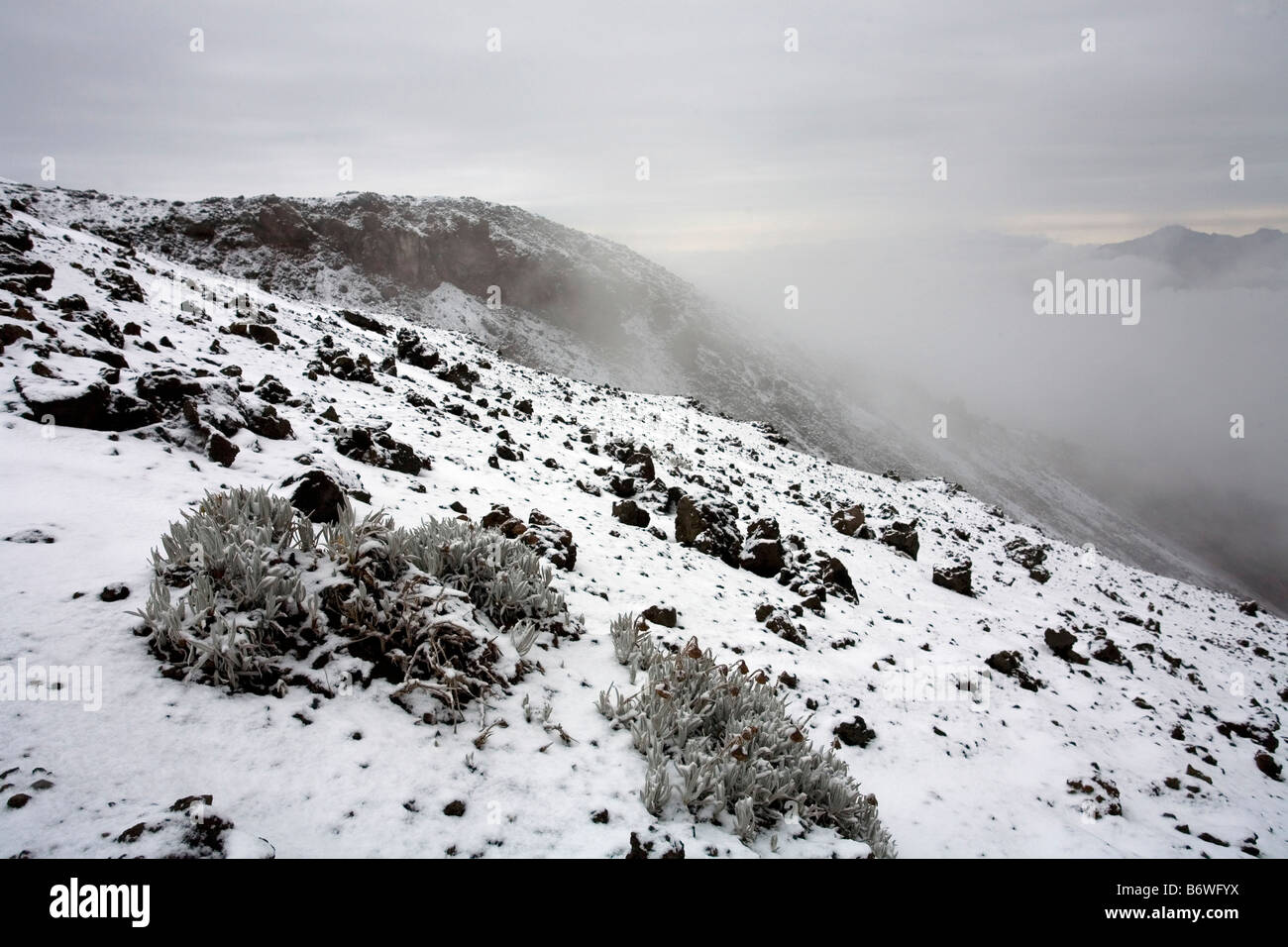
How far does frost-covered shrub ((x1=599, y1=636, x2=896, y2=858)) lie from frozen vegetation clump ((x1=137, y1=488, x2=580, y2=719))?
1.21 metres

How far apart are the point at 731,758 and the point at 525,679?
1.73 meters

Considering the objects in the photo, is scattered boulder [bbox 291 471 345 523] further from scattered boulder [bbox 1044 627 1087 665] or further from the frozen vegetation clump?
scattered boulder [bbox 1044 627 1087 665]

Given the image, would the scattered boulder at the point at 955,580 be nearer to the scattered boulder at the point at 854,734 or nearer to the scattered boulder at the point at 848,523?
the scattered boulder at the point at 848,523

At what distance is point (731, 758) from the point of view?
343 centimetres

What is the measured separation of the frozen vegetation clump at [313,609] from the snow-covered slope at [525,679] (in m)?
0.17

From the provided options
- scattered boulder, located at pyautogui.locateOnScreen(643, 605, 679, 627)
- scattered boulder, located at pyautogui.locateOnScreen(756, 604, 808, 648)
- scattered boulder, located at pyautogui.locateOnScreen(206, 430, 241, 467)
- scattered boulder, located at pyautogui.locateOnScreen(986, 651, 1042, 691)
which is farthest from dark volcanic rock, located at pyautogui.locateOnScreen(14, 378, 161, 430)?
scattered boulder, located at pyautogui.locateOnScreen(986, 651, 1042, 691)

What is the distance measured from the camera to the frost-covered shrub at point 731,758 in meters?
3.20

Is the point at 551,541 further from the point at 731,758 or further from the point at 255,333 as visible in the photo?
the point at 255,333

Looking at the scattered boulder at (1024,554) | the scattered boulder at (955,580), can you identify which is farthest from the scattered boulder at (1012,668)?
the scattered boulder at (1024,554)

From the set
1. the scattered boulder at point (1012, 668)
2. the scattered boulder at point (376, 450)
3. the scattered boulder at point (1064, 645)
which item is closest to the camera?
the scattered boulder at point (376, 450)

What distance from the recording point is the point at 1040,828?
5.28 meters

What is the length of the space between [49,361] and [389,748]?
25.8 ft

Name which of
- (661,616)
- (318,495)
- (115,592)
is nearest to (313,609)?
(115,592)

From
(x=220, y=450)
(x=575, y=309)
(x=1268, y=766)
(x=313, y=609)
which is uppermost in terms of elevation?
(x=575, y=309)
